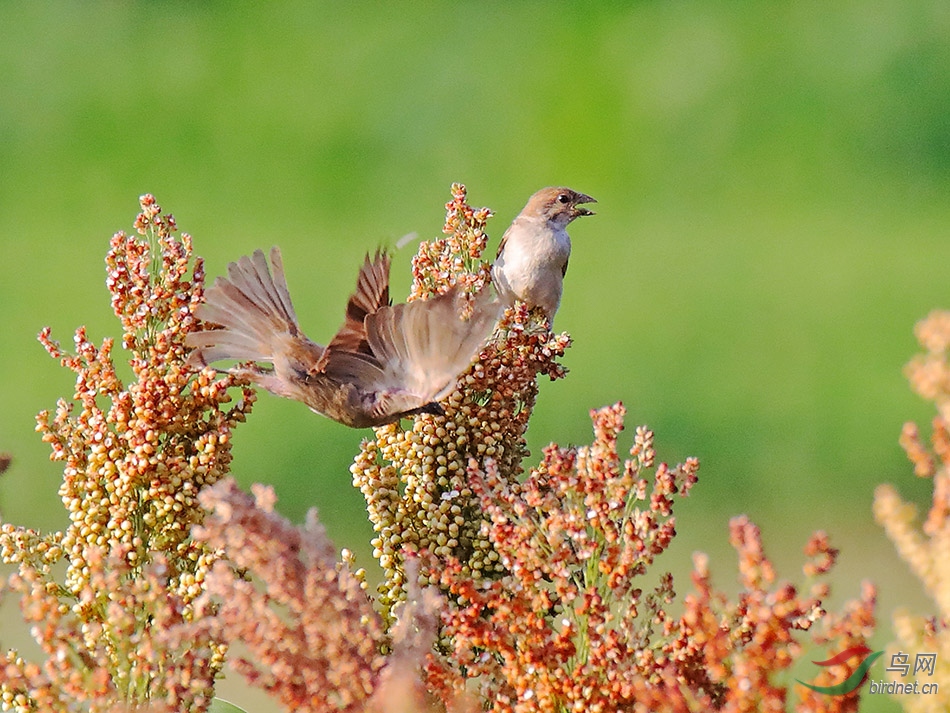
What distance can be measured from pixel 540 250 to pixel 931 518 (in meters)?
1.09

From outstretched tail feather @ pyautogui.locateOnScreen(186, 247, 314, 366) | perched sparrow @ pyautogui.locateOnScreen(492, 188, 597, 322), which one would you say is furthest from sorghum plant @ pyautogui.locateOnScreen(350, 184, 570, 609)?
perched sparrow @ pyautogui.locateOnScreen(492, 188, 597, 322)

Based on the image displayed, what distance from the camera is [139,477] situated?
43.8 inches

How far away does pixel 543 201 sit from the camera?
78.9 inches

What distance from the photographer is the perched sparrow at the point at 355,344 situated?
1.07 meters

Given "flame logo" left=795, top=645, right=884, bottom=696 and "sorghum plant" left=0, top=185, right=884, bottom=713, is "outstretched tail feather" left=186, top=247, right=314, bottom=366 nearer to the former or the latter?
"sorghum plant" left=0, top=185, right=884, bottom=713

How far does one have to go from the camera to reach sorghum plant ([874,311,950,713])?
2.70 feet

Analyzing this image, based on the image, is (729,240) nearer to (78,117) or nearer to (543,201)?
(78,117)

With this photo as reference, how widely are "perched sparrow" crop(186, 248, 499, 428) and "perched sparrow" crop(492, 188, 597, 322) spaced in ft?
1.68

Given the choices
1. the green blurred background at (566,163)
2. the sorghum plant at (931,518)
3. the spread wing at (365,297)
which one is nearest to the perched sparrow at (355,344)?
the spread wing at (365,297)

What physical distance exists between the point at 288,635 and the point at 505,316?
42cm

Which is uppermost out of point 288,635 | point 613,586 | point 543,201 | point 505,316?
point 543,201

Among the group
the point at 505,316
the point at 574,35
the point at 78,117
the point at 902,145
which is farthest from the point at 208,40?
the point at 505,316

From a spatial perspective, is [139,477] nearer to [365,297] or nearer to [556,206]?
[365,297]

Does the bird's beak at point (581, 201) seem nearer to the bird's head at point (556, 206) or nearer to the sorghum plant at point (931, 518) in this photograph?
the bird's head at point (556, 206)
